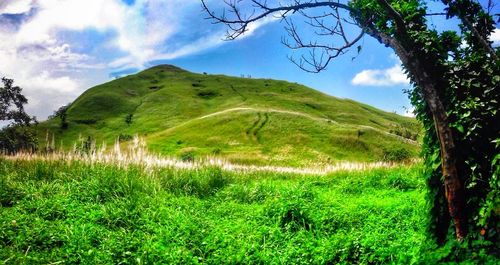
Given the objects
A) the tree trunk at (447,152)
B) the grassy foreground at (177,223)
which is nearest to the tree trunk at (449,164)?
the tree trunk at (447,152)

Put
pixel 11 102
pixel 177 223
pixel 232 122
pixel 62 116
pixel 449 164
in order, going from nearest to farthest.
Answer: pixel 449 164 → pixel 177 223 → pixel 11 102 → pixel 232 122 → pixel 62 116

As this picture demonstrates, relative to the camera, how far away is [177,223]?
884 centimetres

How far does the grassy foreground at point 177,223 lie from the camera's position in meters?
7.12

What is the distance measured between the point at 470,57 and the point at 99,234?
7693mm

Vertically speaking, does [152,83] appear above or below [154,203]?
above

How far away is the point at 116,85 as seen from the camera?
157 meters

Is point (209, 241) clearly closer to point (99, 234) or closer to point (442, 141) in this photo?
point (99, 234)

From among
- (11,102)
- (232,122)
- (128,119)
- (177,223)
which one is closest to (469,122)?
(177,223)

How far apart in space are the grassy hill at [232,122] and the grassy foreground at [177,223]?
8719mm

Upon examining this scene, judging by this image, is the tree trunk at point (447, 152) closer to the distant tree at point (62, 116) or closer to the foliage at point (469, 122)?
the foliage at point (469, 122)

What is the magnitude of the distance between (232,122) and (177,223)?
245 feet

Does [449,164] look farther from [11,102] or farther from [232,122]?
[232,122]

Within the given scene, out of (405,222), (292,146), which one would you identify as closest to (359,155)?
(292,146)

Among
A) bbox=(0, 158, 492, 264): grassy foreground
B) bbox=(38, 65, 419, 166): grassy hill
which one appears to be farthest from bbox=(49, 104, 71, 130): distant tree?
bbox=(0, 158, 492, 264): grassy foreground
